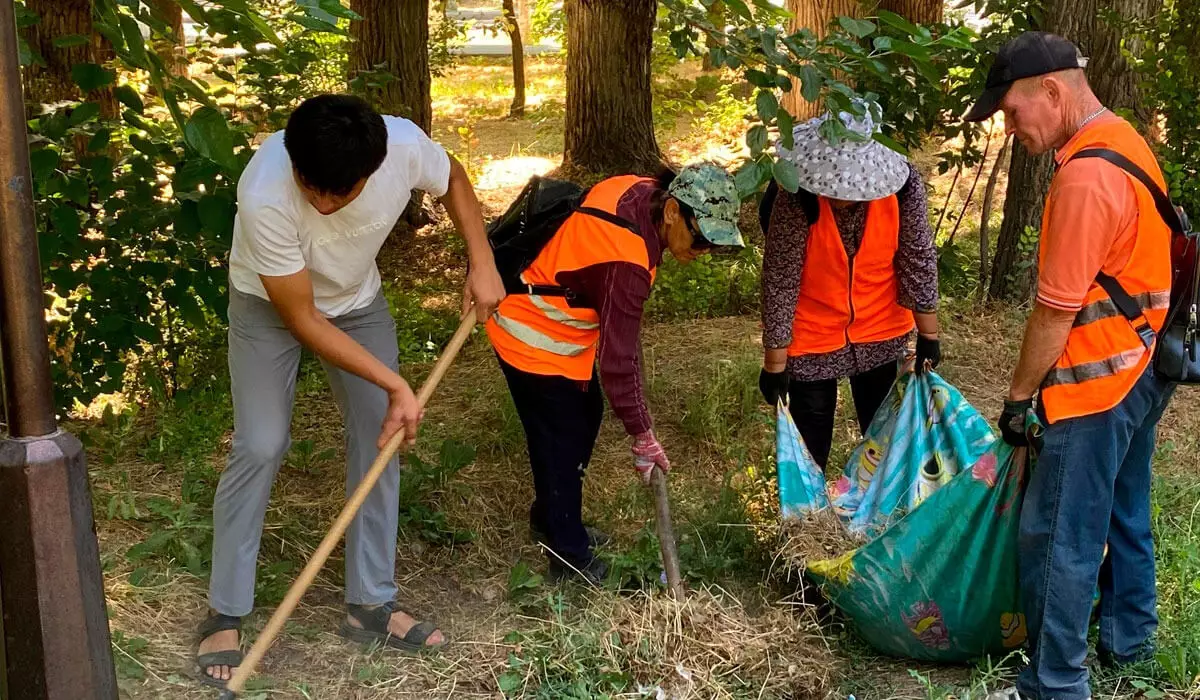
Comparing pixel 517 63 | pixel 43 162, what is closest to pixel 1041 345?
pixel 43 162

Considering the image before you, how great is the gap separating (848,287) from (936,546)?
904 millimetres

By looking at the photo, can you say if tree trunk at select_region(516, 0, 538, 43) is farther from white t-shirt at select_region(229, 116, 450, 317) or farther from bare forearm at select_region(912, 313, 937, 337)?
white t-shirt at select_region(229, 116, 450, 317)

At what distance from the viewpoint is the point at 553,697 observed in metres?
3.02

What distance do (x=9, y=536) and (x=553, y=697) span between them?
1509 millimetres

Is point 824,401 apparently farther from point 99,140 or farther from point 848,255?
point 99,140

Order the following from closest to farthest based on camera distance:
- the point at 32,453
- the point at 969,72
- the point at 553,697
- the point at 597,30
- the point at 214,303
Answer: the point at 32,453
the point at 553,697
the point at 214,303
the point at 969,72
the point at 597,30

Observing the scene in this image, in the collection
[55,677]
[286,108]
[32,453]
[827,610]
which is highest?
[286,108]

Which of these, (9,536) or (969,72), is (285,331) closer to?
(9,536)

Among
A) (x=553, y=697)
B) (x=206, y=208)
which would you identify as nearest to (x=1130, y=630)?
(x=553, y=697)

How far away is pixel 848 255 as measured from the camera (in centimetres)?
355

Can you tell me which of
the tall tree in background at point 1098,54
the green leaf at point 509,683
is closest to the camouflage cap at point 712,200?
the green leaf at point 509,683

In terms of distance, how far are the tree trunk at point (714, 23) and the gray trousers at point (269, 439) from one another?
1246mm

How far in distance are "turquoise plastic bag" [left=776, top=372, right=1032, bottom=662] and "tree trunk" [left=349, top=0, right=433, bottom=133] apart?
4910 mm

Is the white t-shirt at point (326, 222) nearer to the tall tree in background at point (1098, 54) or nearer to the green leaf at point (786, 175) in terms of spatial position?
the green leaf at point (786, 175)
